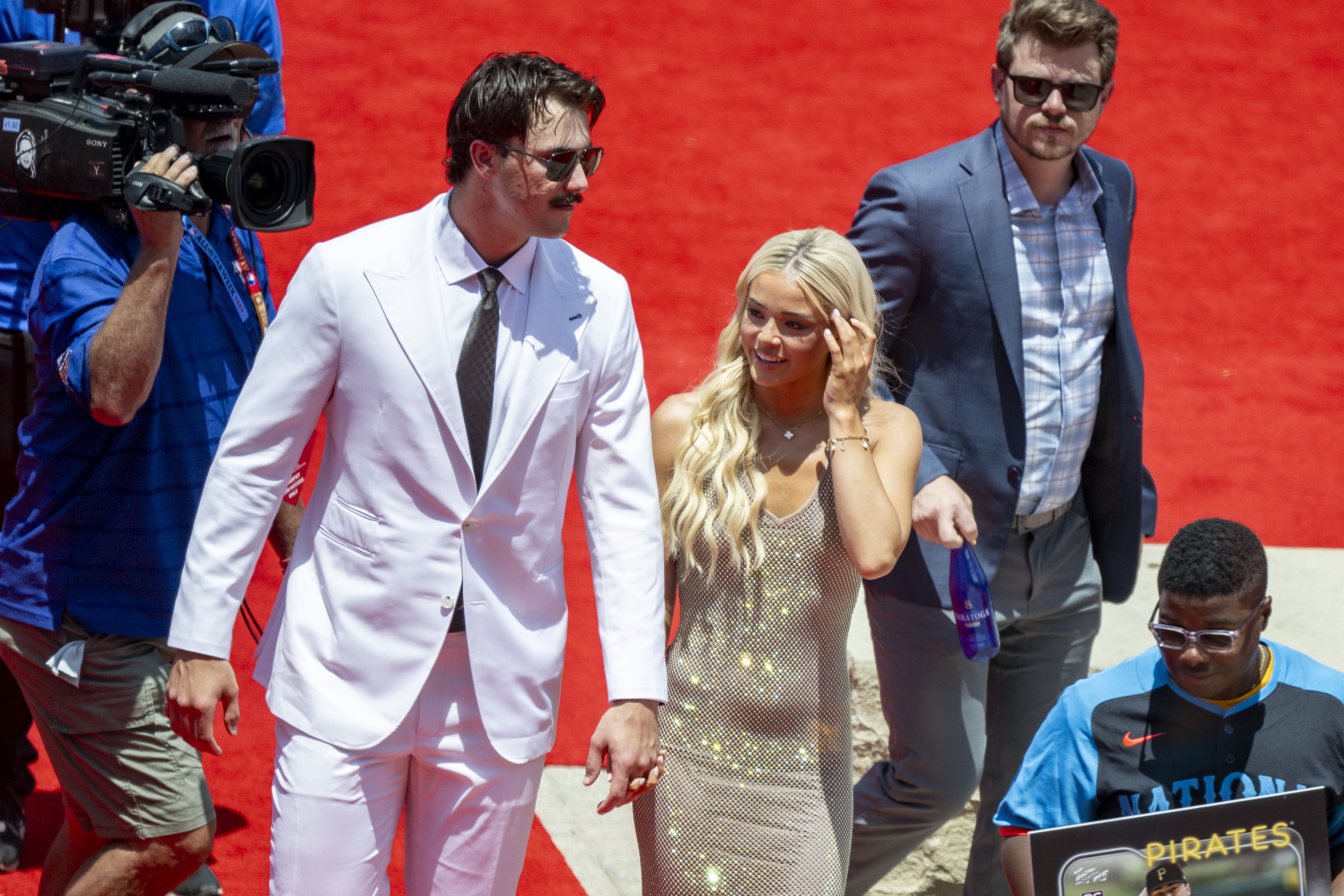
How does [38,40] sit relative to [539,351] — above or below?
above

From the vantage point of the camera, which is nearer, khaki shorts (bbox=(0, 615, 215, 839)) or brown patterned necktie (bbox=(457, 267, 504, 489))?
brown patterned necktie (bbox=(457, 267, 504, 489))

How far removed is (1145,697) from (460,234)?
1.50 meters

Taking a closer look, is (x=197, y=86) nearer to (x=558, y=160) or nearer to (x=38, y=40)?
(x=558, y=160)

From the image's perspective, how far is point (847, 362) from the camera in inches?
127

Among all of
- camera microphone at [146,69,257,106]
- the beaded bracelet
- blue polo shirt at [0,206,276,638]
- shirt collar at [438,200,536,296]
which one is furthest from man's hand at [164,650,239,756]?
the beaded bracelet

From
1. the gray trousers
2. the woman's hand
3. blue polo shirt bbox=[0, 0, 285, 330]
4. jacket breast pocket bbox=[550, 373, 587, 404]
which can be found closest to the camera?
Answer: jacket breast pocket bbox=[550, 373, 587, 404]

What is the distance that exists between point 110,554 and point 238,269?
0.71 meters

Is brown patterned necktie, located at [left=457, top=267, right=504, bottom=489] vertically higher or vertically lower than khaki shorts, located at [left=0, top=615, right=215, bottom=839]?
higher

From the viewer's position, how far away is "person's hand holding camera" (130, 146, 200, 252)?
3064 mm

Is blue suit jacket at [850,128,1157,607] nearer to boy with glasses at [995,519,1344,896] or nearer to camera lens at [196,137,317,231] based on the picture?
boy with glasses at [995,519,1344,896]

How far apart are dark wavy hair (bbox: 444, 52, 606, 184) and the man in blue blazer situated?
1137mm

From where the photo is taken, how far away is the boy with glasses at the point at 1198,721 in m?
2.73

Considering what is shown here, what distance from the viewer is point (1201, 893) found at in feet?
8.07

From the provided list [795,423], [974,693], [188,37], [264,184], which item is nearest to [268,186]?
[264,184]
